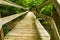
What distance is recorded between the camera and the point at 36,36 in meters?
2.70

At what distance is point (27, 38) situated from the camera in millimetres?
2637

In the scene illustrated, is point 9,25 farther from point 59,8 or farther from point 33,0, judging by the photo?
point 33,0

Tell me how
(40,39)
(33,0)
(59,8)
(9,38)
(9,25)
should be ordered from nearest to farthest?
1. (59,8)
2. (40,39)
3. (9,38)
4. (9,25)
5. (33,0)

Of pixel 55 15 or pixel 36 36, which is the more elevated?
pixel 55 15

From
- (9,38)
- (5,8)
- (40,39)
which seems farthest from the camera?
(5,8)

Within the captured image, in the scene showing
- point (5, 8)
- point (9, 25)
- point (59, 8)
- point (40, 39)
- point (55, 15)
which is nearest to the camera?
point (59, 8)

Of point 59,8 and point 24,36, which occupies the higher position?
point 59,8

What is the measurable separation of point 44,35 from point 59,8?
151 centimetres

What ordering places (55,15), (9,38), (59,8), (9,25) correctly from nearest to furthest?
(59,8)
(55,15)
(9,38)
(9,25)

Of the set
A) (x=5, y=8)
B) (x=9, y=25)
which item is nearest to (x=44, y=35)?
(x=5, y=8)

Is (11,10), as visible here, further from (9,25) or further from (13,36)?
(13,36)

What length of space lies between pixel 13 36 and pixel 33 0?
939cm

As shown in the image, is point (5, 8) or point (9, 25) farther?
point (9, 25)

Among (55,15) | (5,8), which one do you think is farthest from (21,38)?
(5,8)
